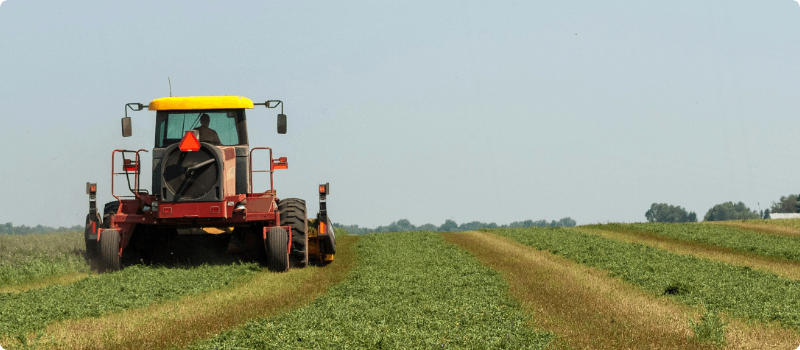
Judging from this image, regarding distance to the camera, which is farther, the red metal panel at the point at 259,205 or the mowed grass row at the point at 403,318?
the red metal panel at the point at 259,205

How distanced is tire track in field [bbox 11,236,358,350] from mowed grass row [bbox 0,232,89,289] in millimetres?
5101

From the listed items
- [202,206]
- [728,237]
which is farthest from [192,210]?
[728,237]

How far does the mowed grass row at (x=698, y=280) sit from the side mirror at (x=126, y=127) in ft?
38.2

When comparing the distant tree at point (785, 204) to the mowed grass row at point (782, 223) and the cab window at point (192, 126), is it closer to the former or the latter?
the mowed grass row at point (782, 223)

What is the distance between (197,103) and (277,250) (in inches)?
164

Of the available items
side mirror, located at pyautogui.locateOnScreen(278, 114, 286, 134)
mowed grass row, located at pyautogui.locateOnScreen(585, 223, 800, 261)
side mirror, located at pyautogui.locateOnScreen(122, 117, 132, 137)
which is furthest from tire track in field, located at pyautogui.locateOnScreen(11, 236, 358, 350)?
mowed grass row, located at pyautogui.locateOnScreen(585, 223, 800, 261)

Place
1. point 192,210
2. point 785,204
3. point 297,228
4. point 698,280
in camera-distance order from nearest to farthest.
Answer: point 698,280 < point 192,210 < point 297,228 < point 785,204

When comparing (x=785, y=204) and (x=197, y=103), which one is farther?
(x=785, y=204)

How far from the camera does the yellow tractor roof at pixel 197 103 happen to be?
701 inches

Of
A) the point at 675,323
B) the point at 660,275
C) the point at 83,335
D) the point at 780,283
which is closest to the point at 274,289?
the point at 83,335

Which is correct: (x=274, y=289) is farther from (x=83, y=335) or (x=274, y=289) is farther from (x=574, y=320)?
(x=574, y=320)

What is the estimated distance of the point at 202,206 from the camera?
16.6 meters

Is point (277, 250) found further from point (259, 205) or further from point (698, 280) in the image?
point (698, 280)

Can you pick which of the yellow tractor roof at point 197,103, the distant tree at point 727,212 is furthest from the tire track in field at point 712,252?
the distant tree at point 727,212
